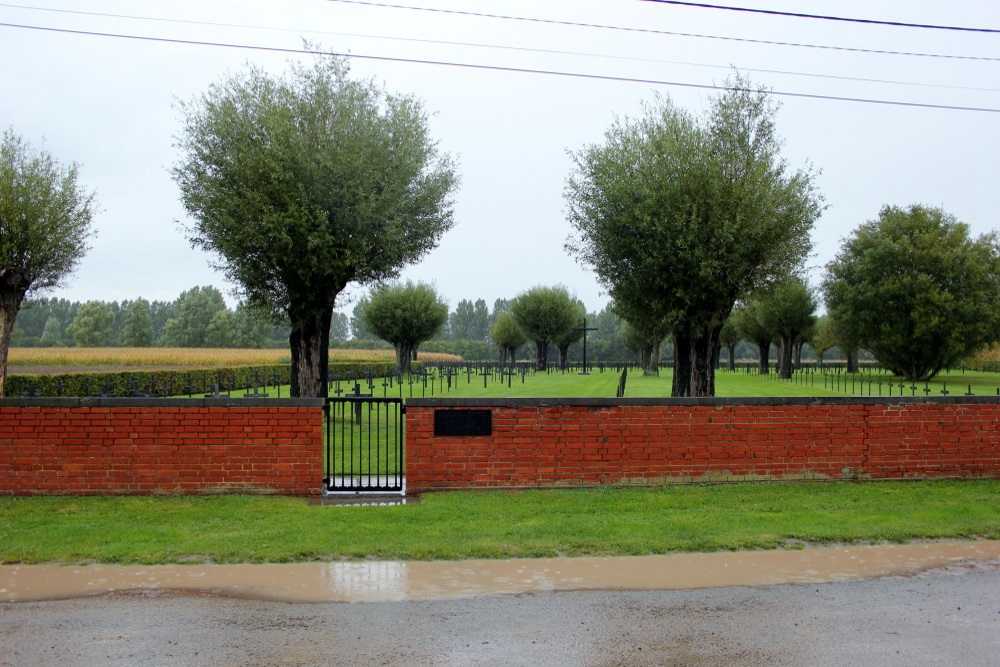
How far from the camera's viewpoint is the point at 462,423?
33.6 feet

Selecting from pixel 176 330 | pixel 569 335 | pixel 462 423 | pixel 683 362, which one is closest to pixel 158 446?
pixel 462 423

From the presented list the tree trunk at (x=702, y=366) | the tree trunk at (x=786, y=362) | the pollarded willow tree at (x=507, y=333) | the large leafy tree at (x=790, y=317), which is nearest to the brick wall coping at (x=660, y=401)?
Answer: the tree trunk at (x=702, y=366)

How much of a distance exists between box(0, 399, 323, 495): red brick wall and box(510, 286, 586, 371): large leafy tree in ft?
196

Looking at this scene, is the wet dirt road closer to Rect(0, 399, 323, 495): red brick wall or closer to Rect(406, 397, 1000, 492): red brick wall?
Rect(0, 399, 323, 495): red brick wall

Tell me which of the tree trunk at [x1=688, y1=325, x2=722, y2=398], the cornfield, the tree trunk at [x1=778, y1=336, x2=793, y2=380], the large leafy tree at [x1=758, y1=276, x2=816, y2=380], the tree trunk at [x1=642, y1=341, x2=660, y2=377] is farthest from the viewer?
the tree trunk at [x1=642, y1=341, x2=660, y2=377]

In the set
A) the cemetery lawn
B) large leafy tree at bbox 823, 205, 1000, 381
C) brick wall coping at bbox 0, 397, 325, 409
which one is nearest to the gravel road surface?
the cemetery lawn

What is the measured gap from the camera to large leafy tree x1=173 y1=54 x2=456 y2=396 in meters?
16.9

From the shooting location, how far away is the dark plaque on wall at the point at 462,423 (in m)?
10.2

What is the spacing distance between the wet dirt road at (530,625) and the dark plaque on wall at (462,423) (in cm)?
372

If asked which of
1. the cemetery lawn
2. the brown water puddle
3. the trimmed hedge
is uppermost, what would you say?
the trimmed hedge

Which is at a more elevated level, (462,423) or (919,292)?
(919,292)

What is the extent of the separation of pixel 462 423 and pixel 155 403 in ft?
12.5

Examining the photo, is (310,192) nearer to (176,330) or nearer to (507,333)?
(507,333)

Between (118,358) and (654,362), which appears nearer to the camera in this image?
(118,358)
